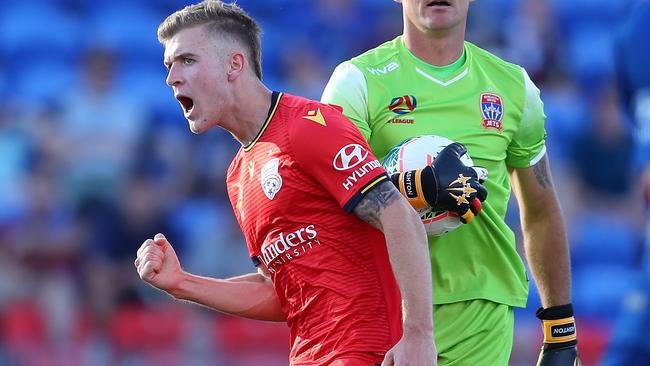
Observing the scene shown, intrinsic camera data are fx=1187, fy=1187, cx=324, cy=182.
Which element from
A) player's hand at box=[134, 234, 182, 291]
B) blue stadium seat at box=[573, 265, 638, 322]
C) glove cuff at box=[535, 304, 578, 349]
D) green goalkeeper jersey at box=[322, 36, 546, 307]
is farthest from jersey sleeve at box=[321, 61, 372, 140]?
blue stadium seat at box=[573, 265, 638, 322]

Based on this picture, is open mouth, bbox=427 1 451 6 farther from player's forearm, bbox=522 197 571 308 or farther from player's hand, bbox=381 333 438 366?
player's hand, bbox=381 333 438 366

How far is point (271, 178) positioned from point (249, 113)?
28 centimetres

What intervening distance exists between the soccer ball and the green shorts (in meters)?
0.38

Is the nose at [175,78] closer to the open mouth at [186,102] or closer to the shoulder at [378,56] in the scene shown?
the open mouth at [186,102]

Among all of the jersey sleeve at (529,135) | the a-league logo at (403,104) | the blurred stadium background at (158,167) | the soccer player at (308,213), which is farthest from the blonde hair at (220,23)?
the blurred stadium background at (158,167)

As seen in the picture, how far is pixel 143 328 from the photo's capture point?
8922mm

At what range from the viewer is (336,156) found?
13.1ft

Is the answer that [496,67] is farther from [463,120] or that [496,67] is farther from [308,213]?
[308,213]

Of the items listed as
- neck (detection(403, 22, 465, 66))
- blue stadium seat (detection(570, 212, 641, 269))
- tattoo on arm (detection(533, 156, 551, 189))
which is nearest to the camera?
neck (detection(403, 22, 465, 66))

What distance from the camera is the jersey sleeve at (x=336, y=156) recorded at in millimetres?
3990

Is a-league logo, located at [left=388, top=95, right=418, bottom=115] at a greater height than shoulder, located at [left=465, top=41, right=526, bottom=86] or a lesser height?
lesser

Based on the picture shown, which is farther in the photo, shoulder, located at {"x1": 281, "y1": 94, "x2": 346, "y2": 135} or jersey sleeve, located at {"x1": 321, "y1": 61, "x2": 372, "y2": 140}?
jersey sleeve, located at {"x1": 321, "y1": 61, "x2": 372, "y2": 140}

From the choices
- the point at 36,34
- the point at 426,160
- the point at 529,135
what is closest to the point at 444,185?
the point at 426,160

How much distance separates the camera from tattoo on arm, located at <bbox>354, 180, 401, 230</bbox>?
396 cm
